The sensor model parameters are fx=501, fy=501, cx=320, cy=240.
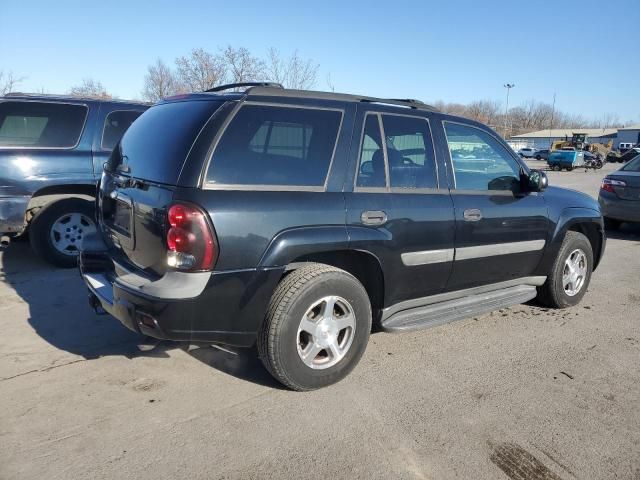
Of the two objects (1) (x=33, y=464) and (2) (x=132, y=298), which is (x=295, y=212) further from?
(1) (x=33, y=464)

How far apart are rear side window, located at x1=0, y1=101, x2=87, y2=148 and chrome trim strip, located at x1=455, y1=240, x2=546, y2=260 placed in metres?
4.55

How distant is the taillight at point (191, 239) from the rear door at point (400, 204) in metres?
0.93

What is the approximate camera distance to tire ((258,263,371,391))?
118 inches

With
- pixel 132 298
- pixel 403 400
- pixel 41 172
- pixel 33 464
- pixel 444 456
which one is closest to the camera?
pixel 33 464

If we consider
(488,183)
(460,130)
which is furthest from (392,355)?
(460,130)

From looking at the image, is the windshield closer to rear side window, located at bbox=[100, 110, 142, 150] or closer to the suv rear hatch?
rear side window, located at bbox=[100, 110, 142, 150]

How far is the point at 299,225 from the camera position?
3.01m

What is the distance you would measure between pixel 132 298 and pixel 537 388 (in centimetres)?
267

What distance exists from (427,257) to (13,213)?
4.41m

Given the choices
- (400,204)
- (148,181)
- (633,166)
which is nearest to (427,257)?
(400,204)

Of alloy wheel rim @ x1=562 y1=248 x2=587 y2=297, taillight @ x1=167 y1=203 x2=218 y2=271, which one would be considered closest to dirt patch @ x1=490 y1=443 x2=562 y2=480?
Result: taillight @ x1=167 y1=203 x2=218 y2=271

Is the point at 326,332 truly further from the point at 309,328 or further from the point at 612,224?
the point at 612,224

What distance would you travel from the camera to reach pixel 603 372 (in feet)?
12.0

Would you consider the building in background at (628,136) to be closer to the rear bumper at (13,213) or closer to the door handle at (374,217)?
the door handle at (374,217)
